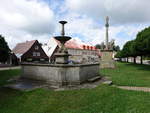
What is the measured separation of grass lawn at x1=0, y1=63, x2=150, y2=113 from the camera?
4.60m

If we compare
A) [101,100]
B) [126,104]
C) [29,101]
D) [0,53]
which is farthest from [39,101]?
[0,53]

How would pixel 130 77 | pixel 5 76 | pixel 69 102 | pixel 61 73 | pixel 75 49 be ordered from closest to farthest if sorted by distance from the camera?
pixel 69 102 < pixel 61 73 < pixel 130 77 < pixel 5 76 < pixel 75 49

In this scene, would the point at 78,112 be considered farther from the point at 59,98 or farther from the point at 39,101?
the point at 39,101

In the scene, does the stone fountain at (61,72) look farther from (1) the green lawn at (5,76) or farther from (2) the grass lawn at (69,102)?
(1) the green lawn at (5,76)

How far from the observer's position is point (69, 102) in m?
5.36

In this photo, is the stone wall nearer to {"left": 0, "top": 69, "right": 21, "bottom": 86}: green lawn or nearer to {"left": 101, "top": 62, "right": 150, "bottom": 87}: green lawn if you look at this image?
{"left": 0, "top": 69, "right": 21, "bottom": 86}: green lawn

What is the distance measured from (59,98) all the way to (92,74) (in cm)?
487

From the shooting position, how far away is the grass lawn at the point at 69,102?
4.60 meters

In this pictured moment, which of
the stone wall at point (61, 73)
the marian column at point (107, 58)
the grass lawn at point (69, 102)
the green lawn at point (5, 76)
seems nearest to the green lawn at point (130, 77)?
the stone wall at point (61, 73)

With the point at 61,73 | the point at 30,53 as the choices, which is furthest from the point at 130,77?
the point at 30,53

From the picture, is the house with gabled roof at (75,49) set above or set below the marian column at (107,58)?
above

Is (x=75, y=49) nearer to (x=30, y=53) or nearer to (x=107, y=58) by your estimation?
(x=30, y=53)

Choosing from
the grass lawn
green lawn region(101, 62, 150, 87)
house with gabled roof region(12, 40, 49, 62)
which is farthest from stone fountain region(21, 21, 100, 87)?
house with gabled roof region(12, 40, 49, 62)

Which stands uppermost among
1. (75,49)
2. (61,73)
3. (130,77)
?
(75,49)
